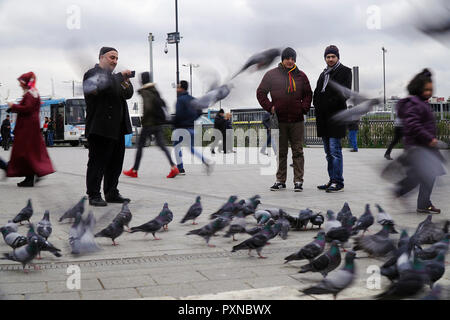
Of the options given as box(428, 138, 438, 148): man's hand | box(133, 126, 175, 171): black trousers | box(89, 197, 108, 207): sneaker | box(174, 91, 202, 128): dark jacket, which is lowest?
box(89, 197, 108, 207): sneaker

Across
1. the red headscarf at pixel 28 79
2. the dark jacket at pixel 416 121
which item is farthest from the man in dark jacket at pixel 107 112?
the dark jacket at pixel 416 121

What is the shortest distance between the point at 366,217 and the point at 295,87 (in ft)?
11.5

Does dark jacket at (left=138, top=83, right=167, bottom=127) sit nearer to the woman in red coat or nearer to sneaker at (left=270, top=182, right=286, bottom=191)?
the woman in red coat

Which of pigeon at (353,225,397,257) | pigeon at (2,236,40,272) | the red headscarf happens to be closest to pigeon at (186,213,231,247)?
pigeon at (353,225,397,257)

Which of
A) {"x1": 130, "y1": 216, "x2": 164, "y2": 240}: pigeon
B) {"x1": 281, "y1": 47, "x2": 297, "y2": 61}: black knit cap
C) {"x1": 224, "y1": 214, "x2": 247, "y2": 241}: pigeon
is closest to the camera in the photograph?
{"x1": 281, "y1": 47, "x2": 297, "y2": 61}: black knit cap

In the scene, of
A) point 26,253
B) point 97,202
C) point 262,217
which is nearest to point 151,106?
point 26,253

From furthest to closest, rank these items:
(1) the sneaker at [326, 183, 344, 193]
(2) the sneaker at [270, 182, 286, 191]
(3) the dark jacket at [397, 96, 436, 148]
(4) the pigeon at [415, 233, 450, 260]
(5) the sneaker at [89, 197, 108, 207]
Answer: (2) the sneaker at [270, 182, 286, 191], (1) the sneaker at [326, 183, 344, 193], (5) the sneaker at [89, 197, 108, 207], (4) the pigeon at [415, 233, 450, 260], (3) the dark jacket at [397, 96, 436, 148]

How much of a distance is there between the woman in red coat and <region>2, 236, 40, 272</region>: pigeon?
0.88 meters

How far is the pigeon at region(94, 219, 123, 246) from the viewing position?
5.07 metres

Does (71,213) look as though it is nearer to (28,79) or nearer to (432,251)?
(28,79)

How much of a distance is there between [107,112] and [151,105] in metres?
1.87

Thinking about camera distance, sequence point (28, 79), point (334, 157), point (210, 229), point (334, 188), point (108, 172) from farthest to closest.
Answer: point (334, 188) → point (334, 157) → point (108, 172) → point (210, 229) → point (28, 79)

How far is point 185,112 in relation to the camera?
1.74 m

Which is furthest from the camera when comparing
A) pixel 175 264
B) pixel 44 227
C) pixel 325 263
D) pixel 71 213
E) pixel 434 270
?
pixel 44 227
